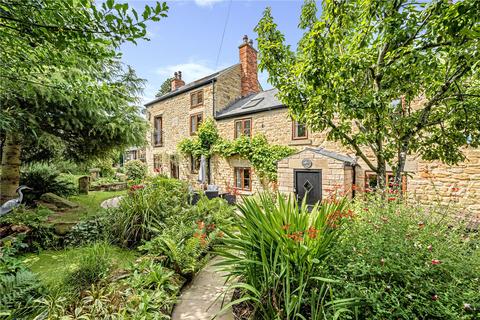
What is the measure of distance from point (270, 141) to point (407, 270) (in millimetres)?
A: 8863

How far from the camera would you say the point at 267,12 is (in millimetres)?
3840

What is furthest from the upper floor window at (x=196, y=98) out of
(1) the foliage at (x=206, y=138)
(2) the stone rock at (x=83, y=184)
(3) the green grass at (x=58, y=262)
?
(3) the green grass at (x=58, y=262)

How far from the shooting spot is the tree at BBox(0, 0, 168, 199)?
68.0 inches

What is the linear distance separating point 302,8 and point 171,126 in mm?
13938

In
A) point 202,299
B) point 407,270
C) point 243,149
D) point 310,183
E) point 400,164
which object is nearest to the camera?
point 407,270

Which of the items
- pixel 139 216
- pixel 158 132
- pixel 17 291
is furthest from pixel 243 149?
pixel 158 132

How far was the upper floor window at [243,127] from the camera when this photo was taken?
11.2 meters

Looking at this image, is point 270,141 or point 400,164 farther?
point 270,141

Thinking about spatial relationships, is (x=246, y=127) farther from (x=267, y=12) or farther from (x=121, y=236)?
(x=121, y=236)

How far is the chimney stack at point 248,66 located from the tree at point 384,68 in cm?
1049

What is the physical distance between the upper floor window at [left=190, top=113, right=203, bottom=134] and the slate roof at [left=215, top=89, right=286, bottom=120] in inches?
63.1

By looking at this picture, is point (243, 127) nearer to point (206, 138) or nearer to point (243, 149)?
point (243, 149)

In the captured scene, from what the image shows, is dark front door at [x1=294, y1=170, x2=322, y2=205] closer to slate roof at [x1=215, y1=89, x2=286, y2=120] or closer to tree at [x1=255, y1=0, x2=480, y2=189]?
slate roof at [x1=215, y1=89, x2=286, y2=120]

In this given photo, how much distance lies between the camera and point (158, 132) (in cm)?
1761
